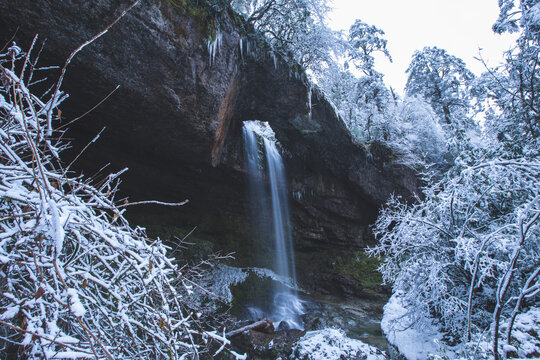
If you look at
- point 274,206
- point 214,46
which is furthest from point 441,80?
point 214,46

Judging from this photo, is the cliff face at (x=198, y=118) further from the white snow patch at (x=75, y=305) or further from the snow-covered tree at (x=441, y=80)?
the snow-covered tree at (x=441, y=80)

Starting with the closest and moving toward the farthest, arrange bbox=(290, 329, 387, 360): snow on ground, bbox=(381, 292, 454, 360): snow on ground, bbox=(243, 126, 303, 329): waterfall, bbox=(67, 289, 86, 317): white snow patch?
1. bbox=(67, 289, 86, 317): white snow patch
2. bbox=(290, 329, 387, 360): snow on ground
3. bbox=(381, 292, 454, 360): snow on ground
4. bbox=(243, 126, 303, 329): waterfall

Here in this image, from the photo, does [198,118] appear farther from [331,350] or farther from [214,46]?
[331,350]

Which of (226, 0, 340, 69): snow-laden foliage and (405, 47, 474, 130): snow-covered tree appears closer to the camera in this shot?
(226, 0, 340, 69): snow-laden foliage

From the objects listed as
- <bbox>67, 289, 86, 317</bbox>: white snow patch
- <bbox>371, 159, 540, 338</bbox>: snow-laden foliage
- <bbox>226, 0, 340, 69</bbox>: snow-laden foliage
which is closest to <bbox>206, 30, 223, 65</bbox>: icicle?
<bbox>226, 0, 340, 69</bbox>: snow-laden foliage

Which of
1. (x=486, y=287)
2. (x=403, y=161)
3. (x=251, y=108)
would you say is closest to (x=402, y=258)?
(x=486, y=287)

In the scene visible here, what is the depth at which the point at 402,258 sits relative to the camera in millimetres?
5988

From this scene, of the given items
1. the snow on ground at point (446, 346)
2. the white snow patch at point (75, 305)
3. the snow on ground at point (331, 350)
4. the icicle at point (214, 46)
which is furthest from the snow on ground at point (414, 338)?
the icicle at point (214, 46)

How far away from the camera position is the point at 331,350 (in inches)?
172

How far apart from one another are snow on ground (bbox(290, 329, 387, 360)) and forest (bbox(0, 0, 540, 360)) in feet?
0.09

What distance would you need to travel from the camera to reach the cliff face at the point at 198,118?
5.48m

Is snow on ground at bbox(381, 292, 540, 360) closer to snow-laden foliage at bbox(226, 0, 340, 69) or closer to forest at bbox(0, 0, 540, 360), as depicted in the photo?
forest at bbox(0, 0, 540, 360)

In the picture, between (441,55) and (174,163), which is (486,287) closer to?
(174,163)

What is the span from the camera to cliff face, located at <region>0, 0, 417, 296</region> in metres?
5.48
